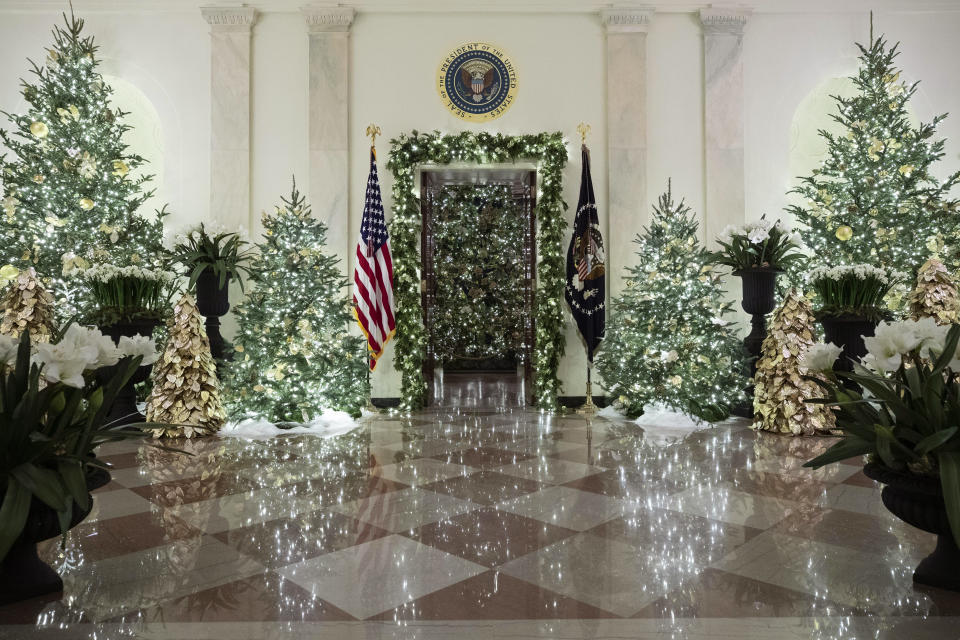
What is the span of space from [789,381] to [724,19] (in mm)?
4861

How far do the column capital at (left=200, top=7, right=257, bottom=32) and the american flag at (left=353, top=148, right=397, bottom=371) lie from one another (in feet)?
8.66

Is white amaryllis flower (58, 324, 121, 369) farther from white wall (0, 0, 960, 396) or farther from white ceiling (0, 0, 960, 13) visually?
white ceiling (0, 0, 960, 13)

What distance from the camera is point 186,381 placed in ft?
16.7

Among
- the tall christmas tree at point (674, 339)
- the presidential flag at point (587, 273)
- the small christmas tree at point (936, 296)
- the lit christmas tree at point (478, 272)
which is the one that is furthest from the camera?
the lit christmas tree at point (478, 272)

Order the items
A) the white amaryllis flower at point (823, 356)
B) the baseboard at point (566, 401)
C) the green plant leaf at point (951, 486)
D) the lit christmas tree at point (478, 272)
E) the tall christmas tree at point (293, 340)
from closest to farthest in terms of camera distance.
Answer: the green plant leaf at point (951, 486)
the white amaryllis flower at point (823, 356)
the tall christmas tree at point (293, 340)
the baseboard at point (566, 401)
the lit christmas tree at point (478, 272)

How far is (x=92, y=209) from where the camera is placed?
645 centimetres

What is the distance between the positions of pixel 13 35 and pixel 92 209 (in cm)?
300

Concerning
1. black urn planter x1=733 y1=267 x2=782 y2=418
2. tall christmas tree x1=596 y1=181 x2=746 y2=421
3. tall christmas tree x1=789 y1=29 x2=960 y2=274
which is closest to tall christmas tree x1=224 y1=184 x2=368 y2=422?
tall christmas tree x1=596 y1=181 x2=746 y2=421

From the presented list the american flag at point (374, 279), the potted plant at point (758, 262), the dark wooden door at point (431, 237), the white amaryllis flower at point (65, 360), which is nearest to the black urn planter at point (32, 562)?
the white amaryllis flower at point (65, 360)

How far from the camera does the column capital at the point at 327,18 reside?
7008 mm

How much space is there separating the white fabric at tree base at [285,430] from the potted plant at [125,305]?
36.8 inches

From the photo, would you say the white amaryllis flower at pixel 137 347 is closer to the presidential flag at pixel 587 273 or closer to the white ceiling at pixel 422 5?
the presidential flag at pixel 587 273

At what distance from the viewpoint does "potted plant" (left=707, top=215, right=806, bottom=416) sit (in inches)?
232

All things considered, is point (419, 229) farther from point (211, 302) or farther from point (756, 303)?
point (756, 303)
